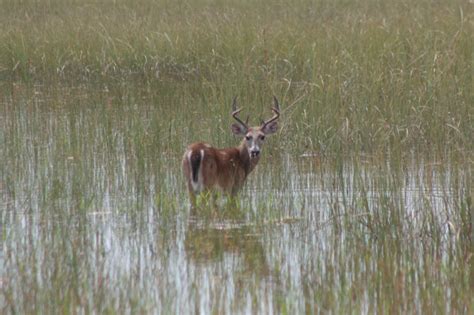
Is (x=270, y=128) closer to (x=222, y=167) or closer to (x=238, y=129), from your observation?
(x=238, y=129)

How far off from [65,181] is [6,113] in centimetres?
457

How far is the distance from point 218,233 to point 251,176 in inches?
101

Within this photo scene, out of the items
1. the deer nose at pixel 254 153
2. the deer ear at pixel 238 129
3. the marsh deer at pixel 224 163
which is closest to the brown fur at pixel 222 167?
the marsh deer at pixel 224 163

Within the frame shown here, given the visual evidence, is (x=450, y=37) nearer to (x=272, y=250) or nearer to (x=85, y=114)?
(x=85, y=114)

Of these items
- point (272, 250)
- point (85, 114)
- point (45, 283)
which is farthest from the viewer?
point (85, 114)

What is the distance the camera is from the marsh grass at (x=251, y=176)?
697 cm

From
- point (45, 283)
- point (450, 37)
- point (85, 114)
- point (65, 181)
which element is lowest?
point (45, 283)

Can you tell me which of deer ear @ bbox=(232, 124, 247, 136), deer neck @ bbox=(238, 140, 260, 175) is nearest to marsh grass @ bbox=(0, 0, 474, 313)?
deer neck @ bbox=(238, 140, 260, 175)

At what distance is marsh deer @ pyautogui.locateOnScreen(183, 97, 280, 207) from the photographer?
32.6 ft

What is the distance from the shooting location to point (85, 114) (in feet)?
46.8

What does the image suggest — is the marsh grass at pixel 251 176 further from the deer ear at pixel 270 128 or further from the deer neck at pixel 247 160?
the deer ear at pixel 270 128

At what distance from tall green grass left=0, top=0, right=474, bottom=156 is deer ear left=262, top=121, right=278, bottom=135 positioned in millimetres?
648

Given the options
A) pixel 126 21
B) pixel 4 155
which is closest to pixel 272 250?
pixel 4 155

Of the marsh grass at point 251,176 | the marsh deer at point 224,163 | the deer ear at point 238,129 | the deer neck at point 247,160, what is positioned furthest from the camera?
the deer ear at point 238,129
